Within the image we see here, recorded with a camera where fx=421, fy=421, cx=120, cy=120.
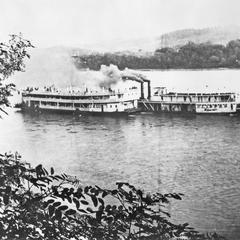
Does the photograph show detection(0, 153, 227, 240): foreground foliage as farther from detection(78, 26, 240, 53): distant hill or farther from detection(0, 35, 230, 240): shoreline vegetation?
detection(78, 26, 240, 53): distant hill

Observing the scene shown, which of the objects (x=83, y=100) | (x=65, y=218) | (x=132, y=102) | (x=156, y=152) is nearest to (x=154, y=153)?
(x=156, y=152)

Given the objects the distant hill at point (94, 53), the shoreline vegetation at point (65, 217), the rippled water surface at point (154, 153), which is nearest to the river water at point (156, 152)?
the rippled water surface at point (154, 153)

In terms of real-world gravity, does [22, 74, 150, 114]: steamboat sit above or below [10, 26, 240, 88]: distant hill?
below

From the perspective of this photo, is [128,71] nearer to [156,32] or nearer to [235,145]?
[156,32]

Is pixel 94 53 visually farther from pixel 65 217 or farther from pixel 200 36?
pixel 65 217

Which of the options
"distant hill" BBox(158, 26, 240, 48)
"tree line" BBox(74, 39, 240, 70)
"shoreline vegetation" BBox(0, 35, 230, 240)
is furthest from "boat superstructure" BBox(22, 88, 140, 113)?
"shoreline vegetation" BBox(0, 35, 230, 240)

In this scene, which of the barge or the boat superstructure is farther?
the boat superstructure

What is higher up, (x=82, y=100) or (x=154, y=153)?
(x=82, y=100)

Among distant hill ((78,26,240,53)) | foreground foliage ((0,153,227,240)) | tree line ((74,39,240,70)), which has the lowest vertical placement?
foreground foliage ((0,153,227,240))
